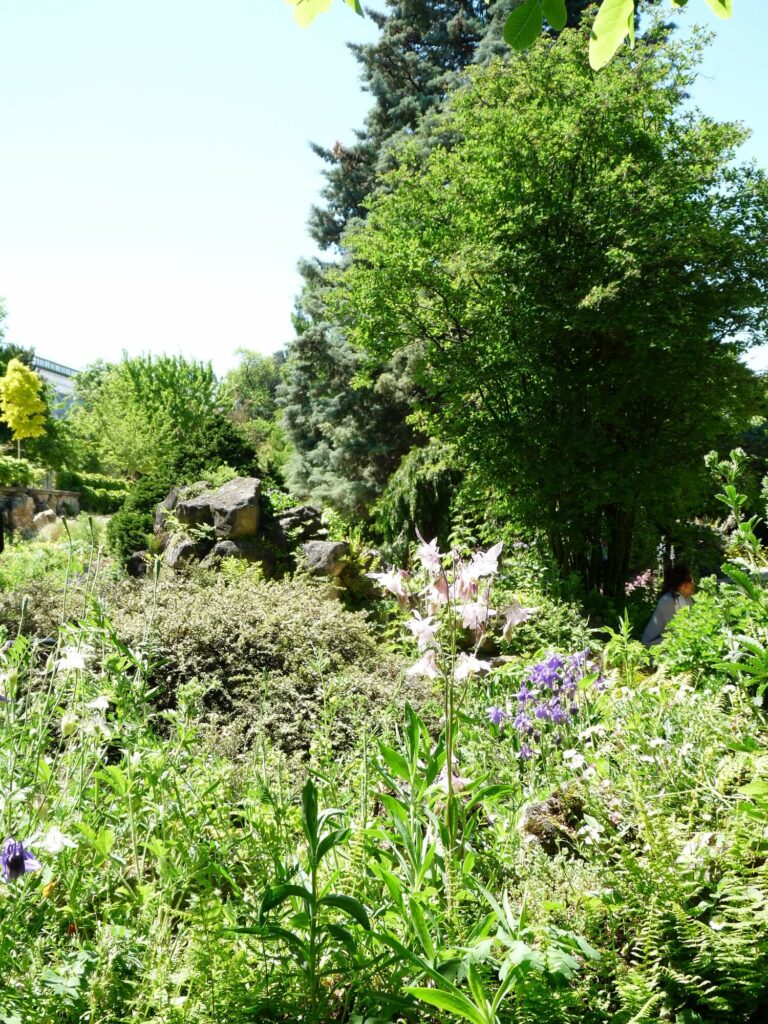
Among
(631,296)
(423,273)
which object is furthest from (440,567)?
(423,273)

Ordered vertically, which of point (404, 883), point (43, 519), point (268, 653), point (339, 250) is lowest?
point (268, 653)

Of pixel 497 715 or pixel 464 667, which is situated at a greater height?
pixel 464 667

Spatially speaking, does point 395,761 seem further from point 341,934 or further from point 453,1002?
point 453,1002

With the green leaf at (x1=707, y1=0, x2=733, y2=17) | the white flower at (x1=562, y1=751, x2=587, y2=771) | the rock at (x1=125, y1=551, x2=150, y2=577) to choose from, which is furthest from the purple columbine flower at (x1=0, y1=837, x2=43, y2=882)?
the rock at (x1=125, y1=551, x2=150, y2=577)

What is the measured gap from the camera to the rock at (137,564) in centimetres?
922

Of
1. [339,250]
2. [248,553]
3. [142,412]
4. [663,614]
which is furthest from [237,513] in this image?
[142,412]

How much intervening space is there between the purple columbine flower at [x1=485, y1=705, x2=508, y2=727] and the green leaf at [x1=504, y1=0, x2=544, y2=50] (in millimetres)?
2111

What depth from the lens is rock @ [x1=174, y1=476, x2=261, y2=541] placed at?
8797mm

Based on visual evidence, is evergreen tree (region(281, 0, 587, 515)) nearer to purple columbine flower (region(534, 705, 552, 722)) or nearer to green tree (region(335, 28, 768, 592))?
green tree (region(335, 28, 768, 592))

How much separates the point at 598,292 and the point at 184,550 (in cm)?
557

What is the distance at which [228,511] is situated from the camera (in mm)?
8781

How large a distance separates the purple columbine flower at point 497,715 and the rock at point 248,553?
598 cm

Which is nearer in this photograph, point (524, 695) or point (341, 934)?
point (341, 934)

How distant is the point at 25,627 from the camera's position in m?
6.61
